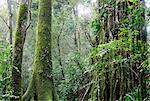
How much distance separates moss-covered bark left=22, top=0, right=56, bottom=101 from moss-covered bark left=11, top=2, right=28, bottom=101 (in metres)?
0.50

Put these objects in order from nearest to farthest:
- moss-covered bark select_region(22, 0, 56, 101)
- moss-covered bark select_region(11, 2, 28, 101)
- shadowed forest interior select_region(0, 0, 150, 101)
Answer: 1. shadowed forest interior select_region(0, 0, 150, 101)
2. moss-covered bark select_region(11, 2, 28, 101)
3. moss-covered bark select_region(22, 0, 56, 101)

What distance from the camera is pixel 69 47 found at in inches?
762

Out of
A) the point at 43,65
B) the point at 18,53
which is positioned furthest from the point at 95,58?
the point at 43,65

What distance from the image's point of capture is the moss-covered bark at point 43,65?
734cm

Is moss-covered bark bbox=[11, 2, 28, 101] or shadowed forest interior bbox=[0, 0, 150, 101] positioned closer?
shadowed forest interior bbox=[0, 0, 150, 101]

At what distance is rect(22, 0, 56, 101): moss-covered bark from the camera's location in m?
7.34

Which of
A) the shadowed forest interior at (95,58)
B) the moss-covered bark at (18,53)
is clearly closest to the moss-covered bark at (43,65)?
the shadowed forest interior at (95,58)

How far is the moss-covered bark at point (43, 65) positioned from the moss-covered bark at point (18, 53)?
502 mm

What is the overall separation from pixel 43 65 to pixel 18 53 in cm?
100

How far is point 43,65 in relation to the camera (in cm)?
764

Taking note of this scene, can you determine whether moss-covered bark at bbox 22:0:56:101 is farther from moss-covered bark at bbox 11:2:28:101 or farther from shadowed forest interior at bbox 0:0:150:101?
moss-covered bark at bbox 11:2:28:101

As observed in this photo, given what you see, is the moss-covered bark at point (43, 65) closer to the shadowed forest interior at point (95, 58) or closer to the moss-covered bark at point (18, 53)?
the shadowed forest interior at point (95, 58)

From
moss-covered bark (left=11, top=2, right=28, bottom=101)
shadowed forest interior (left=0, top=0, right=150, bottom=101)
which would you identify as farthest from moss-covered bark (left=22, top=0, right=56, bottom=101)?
moss-covered bark (left=11, top=2, right=28, bottom=101)

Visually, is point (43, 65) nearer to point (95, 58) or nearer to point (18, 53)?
point (18, 53)
